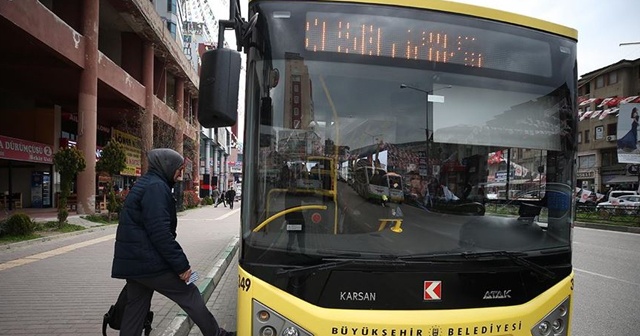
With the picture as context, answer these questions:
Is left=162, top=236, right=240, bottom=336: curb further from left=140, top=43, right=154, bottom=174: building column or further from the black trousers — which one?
left=140, top=43, right=154, bottom=174: building column

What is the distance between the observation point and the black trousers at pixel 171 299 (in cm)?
331

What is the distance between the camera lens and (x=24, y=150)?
20.6m

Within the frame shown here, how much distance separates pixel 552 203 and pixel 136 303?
132 inches

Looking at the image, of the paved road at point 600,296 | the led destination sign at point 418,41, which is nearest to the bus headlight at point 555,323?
the led destination sign at point 418,41

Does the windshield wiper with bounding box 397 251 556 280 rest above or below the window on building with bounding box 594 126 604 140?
below

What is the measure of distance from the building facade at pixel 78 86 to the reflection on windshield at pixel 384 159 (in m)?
14.7

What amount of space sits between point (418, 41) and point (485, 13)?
1.74ft

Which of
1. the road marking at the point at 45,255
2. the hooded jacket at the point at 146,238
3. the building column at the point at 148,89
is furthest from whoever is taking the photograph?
the building column at the point at 148,89

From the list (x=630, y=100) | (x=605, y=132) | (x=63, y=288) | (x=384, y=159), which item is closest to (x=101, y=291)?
(x=63, y=288)

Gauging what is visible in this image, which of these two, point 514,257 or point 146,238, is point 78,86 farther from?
point 514,257

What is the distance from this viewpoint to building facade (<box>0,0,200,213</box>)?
16672 mm

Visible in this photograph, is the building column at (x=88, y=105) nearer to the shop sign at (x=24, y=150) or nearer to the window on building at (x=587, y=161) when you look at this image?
the shop sign at (x=24, y=150)

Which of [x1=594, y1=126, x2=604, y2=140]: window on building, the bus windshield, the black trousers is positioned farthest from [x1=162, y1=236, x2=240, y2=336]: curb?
[x1=594, y1=126, x2=604, y2=140]: window on building

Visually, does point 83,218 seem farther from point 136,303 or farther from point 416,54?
point 416,54
